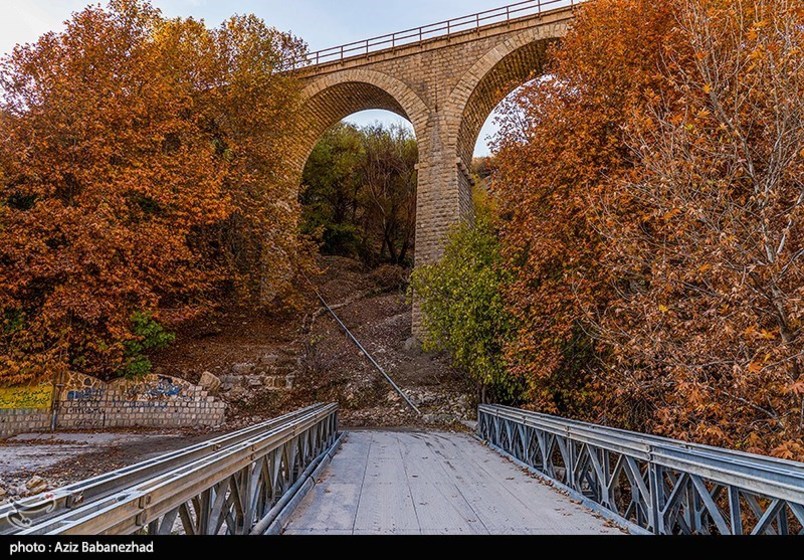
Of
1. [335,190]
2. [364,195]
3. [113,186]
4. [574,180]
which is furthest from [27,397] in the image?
[364,195]

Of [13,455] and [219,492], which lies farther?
[13,455]

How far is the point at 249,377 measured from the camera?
12422 mm

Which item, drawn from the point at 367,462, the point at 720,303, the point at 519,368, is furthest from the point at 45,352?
the point at 720,303

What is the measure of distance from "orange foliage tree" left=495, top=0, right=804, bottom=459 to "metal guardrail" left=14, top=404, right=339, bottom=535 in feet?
11.8

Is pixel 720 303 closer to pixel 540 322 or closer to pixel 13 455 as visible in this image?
pixel 540 322

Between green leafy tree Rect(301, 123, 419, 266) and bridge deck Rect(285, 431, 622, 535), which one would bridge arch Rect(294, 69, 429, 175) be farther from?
bridge deck Rect(285, 431, 622, 535)

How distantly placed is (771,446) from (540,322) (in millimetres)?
3577

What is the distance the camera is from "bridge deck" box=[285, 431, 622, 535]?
10.3ft

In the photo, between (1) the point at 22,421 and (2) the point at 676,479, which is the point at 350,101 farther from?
(2) the point at 676,479

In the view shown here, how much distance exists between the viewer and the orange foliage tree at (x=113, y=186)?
391 inches

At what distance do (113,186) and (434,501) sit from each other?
10.3 meters

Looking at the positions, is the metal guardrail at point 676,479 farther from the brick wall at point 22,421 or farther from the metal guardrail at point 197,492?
the brick wall at point 22,421

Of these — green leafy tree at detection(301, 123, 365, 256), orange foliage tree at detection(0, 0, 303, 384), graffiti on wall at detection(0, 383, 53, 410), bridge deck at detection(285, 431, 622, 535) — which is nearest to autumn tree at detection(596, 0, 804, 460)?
bridge deck at detection(285, 431, 622, 535)

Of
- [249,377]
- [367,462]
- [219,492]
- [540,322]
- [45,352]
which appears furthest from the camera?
[249,377]
